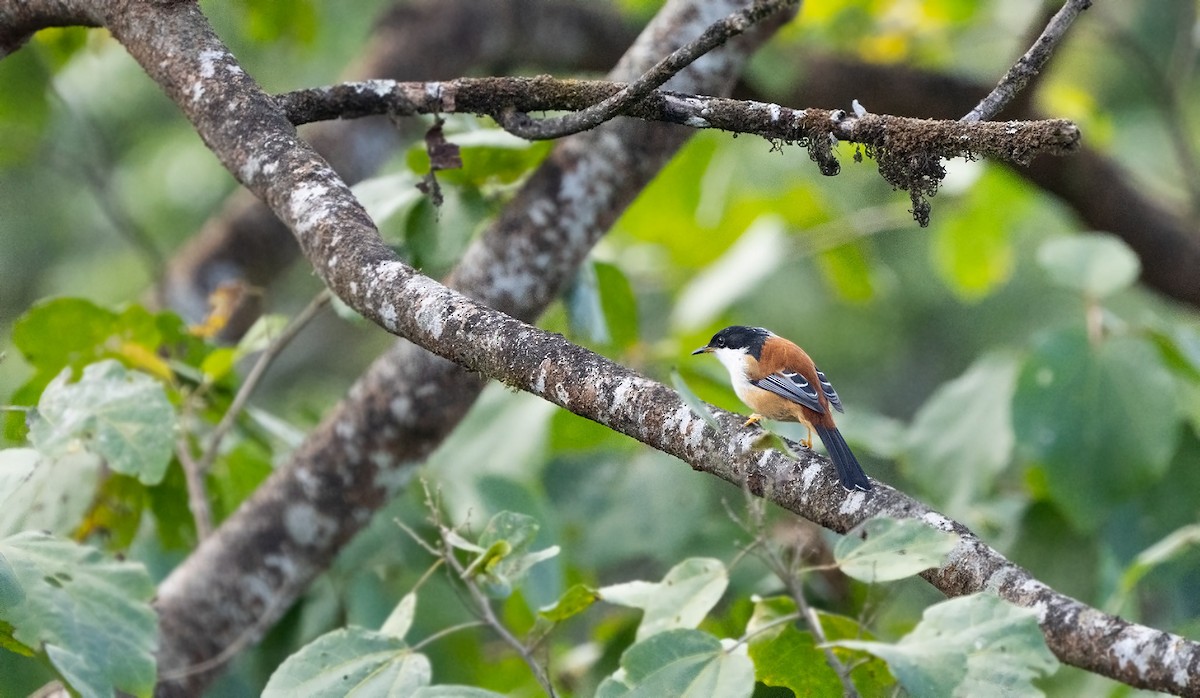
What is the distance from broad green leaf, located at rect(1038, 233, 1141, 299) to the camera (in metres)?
2.97

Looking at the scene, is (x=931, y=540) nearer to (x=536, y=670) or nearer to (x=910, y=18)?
(x=536, y=670)

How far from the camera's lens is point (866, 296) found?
159 inches

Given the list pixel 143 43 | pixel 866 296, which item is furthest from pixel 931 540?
pixel 866 296

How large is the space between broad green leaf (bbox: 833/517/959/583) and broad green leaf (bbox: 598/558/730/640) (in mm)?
A: 280

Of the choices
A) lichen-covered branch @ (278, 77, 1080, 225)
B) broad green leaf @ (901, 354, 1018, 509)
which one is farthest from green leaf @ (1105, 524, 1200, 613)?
lichen-covered branch @ (278, 77, 1080, 225)

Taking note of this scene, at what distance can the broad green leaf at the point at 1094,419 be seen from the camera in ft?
8.95

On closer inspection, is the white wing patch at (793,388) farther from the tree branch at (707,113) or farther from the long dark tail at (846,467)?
the tree branch at (707,113)

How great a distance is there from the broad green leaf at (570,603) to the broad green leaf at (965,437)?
5.17ft

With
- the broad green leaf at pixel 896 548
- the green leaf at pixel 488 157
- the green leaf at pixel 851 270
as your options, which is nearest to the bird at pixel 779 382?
the green leaf at pixel 488 157

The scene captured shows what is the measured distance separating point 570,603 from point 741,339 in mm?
823

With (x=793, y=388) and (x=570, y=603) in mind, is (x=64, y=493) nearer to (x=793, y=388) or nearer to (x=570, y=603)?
(x=570, y=603)

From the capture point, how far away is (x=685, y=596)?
1.61 meters

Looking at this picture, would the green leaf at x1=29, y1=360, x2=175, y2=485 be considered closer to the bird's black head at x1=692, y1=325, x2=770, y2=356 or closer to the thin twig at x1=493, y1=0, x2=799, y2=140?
the thin twig at x1=493, y1=0, x2=799, y2=140

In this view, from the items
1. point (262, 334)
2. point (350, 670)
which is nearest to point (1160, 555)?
point (350, 670)
